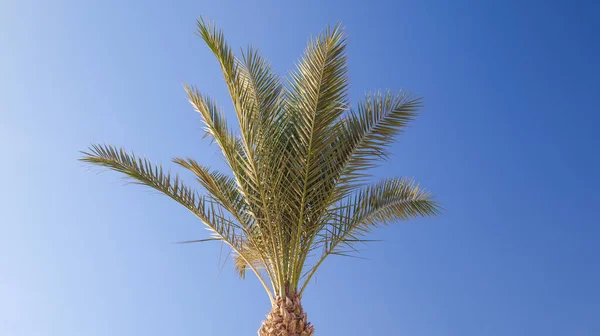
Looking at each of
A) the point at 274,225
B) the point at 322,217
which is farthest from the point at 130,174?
the point at 322,217

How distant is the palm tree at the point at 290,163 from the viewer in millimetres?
7930

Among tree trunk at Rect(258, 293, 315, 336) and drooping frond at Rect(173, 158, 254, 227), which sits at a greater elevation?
drooping frond at Rect(173, 158, 254, 227)

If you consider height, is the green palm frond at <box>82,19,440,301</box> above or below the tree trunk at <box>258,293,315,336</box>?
above

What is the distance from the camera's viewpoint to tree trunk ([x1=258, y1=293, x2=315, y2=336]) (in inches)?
321

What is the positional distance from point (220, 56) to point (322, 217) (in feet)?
9.29

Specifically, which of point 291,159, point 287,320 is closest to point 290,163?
point 291,159

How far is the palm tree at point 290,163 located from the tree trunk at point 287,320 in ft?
0.05

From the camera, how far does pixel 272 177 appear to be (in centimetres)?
815

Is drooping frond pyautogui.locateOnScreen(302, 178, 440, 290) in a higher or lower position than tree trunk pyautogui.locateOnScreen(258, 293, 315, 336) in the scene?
higher

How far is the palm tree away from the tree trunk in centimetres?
1

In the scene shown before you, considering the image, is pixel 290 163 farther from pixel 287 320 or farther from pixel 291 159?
pixel 287 320

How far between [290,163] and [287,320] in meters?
2.15

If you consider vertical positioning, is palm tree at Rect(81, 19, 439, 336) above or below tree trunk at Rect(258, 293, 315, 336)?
above

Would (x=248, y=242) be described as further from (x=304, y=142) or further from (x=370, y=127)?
(x=370, y=127)
